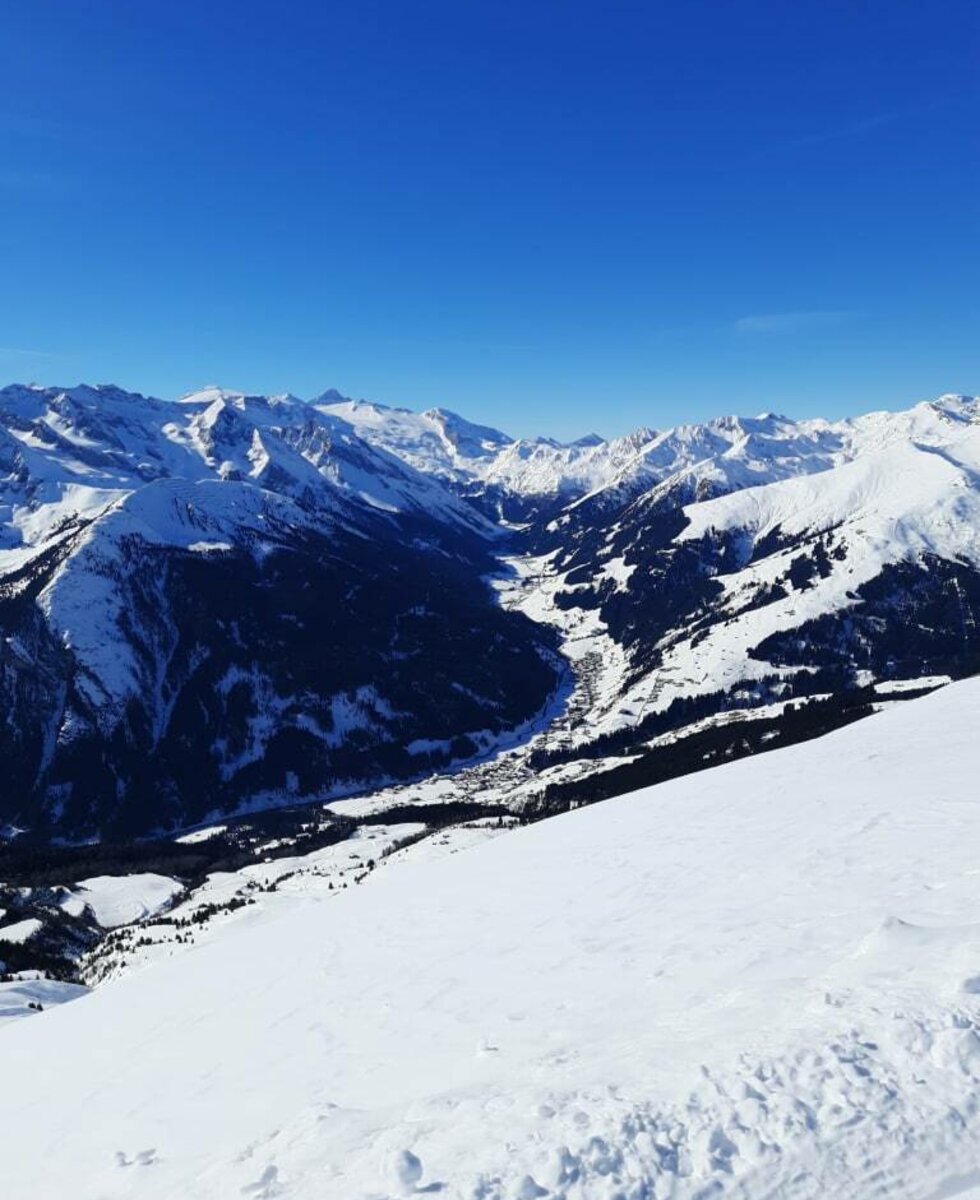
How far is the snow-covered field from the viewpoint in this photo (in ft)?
39.6

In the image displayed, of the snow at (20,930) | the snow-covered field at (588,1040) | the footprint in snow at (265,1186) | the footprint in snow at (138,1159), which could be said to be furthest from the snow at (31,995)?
the footprint in snow at (265,1186)

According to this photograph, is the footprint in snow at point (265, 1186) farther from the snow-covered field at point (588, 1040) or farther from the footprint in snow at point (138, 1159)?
the footprint in snow at point (138, 1159)

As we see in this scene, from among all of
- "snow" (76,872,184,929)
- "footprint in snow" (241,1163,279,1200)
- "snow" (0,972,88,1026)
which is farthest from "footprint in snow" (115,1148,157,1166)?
"snow" (76,872,184,929)

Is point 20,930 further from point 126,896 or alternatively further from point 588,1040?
point 588,1040

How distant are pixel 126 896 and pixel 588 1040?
469 feet

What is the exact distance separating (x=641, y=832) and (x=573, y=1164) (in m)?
30.6

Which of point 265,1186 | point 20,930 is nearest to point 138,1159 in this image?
point 265,1186

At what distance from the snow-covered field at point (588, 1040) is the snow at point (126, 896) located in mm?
102568

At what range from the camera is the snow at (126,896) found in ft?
419

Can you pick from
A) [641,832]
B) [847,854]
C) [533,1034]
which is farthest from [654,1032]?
[641,832]

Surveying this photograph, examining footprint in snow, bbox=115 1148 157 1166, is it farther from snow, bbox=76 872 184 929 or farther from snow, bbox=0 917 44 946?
snow, bbox=76 872 184 929

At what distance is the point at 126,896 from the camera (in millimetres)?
135500

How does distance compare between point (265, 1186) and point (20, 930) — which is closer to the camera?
point (265, 1186)

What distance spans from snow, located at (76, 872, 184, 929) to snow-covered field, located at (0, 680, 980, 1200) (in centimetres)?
10257
